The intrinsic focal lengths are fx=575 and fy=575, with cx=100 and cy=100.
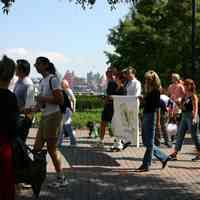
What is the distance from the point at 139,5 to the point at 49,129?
2958 millimetres

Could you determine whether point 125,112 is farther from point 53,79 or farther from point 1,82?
point 1,82

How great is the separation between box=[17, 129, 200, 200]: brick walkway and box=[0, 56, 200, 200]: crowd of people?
0.33 metres

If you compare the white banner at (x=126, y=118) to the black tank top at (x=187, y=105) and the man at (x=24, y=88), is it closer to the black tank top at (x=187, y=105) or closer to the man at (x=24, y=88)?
the black tank top at (x=187, y=105)

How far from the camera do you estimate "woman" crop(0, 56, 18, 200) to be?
17.1ft

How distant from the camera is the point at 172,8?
40.5 meters

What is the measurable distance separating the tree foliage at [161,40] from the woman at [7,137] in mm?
32211

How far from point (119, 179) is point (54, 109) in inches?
68.9

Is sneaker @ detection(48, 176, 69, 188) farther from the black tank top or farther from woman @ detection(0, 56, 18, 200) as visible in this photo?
the black tank top

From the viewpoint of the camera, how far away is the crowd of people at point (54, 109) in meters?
5.31

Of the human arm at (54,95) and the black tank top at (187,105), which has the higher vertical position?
the human arm at (54,95)

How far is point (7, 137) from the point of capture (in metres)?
5.31

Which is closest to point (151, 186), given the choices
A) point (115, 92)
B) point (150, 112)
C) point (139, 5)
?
point (150, 112)

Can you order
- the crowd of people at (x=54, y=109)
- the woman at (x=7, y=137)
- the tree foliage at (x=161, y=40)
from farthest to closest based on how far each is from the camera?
the tree foliage at (x=161, y=40) < the crowd of people at (x=54, y=109) < the woman at (x=7, y=137)

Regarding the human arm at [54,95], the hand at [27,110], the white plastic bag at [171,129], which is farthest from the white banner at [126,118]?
the hand at [27,110]
